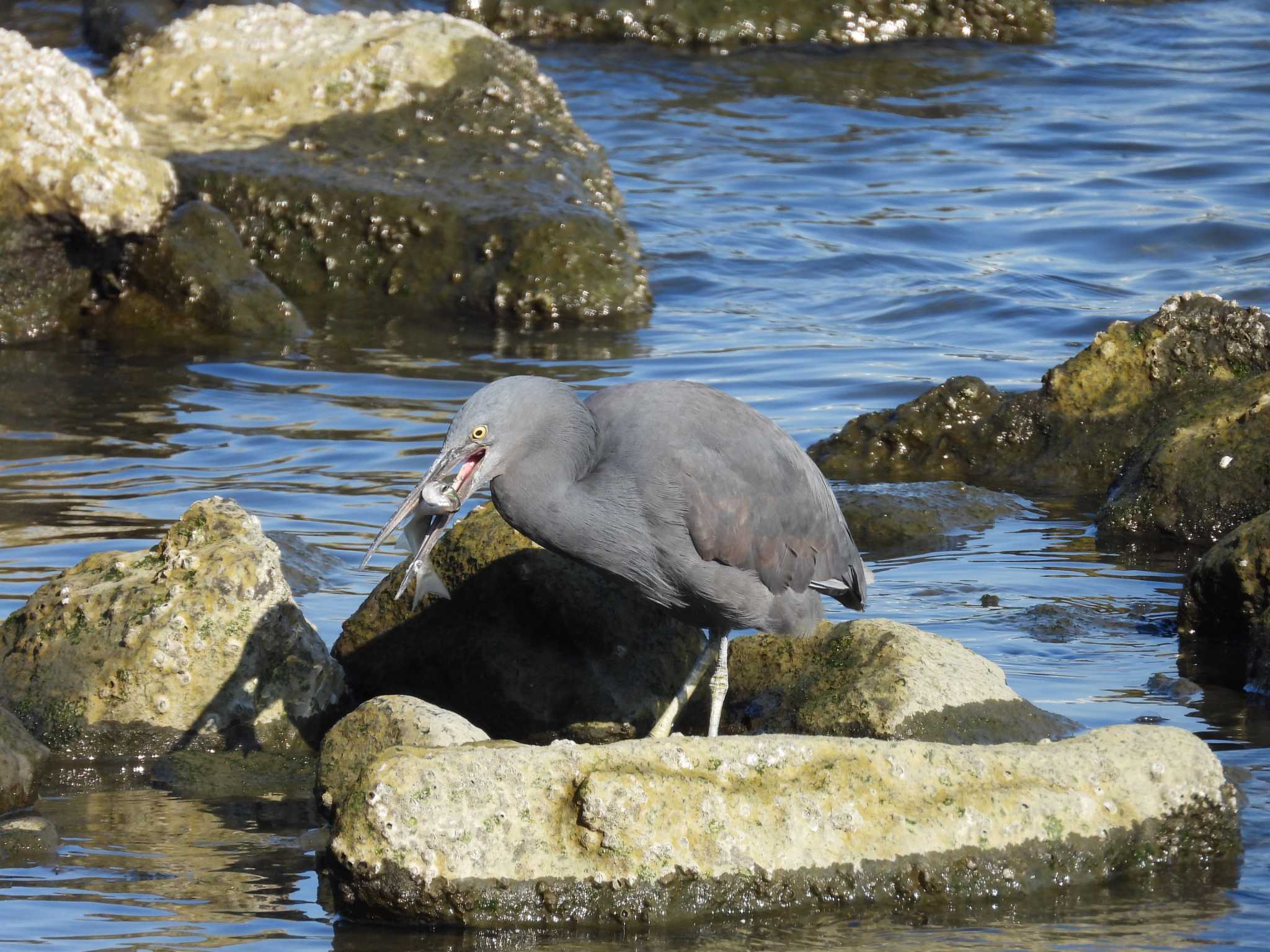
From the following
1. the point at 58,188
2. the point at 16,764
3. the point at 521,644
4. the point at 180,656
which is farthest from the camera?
the point at 58,188

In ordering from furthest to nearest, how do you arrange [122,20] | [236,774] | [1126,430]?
[122,20] < [1126,430] < [236,774]

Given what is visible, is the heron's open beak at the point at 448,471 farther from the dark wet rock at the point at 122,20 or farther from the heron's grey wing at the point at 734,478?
the dark wet rock at the point at 122,20

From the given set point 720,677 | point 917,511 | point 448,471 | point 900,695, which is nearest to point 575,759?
point 448,471

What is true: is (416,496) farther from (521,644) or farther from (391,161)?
(391,161)

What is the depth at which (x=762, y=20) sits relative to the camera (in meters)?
20.2

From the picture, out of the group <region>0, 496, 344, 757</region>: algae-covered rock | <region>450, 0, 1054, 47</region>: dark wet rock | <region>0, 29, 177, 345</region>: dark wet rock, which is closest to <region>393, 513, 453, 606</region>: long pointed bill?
<region>0, 496, 344, 757</region>: algae-covered rock

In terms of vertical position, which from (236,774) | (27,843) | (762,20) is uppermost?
(762,20)

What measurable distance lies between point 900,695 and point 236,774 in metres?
2.01

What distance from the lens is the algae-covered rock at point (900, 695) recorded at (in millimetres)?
5121

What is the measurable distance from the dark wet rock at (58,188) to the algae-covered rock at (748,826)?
733 cm

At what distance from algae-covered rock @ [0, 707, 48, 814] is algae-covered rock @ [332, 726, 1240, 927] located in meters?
1.21

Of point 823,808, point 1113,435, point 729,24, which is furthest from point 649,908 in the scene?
point 729,24

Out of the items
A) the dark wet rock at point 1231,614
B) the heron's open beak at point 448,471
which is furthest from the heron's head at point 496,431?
the dark wet rock at point 1231,614

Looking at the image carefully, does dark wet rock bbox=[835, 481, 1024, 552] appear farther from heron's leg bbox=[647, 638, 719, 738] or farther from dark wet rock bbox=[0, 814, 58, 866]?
dark wet rock bbox=[0, 814, 58, 866]
